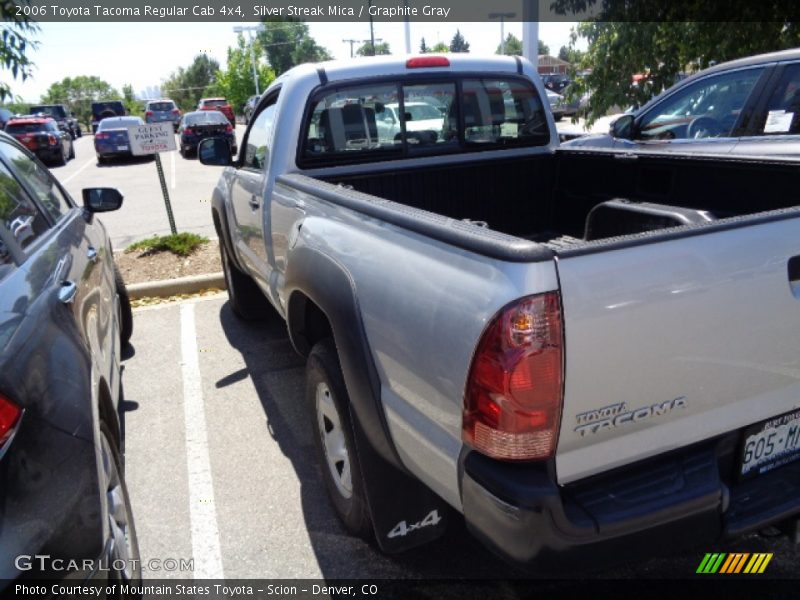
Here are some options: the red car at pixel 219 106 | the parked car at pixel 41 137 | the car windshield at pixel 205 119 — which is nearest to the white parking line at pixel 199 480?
the car windshield at pixel 205 119

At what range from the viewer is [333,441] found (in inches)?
113

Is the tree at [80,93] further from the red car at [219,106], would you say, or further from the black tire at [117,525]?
the black tire at [117,525]

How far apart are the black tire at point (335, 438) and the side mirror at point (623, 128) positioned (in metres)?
4.78

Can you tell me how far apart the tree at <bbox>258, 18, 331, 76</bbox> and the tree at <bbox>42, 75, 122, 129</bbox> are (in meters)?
19.0

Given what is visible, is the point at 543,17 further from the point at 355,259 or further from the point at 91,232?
the point at 355,259

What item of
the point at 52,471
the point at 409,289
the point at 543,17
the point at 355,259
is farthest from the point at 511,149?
the point at 543,17

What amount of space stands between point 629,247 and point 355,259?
1.01 meters

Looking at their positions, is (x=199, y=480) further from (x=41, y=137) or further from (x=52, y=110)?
(x=52, y=110)

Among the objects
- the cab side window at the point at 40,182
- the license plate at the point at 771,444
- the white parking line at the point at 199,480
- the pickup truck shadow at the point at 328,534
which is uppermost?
the cab side window at the point at 40,182

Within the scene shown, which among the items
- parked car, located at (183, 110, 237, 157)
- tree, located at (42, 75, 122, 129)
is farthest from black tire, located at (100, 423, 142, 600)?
tree, located at (42, 75, 122, 129)

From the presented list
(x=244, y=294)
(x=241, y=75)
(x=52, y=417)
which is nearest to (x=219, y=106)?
(x=241, y=75)

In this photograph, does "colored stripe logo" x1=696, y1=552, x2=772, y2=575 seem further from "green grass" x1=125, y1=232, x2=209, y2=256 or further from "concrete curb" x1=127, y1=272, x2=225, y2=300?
"green grass" x1=125, y1=232, x2=209, y2=256

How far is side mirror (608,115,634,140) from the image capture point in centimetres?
A: 636

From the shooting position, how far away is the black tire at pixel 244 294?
5.43m
